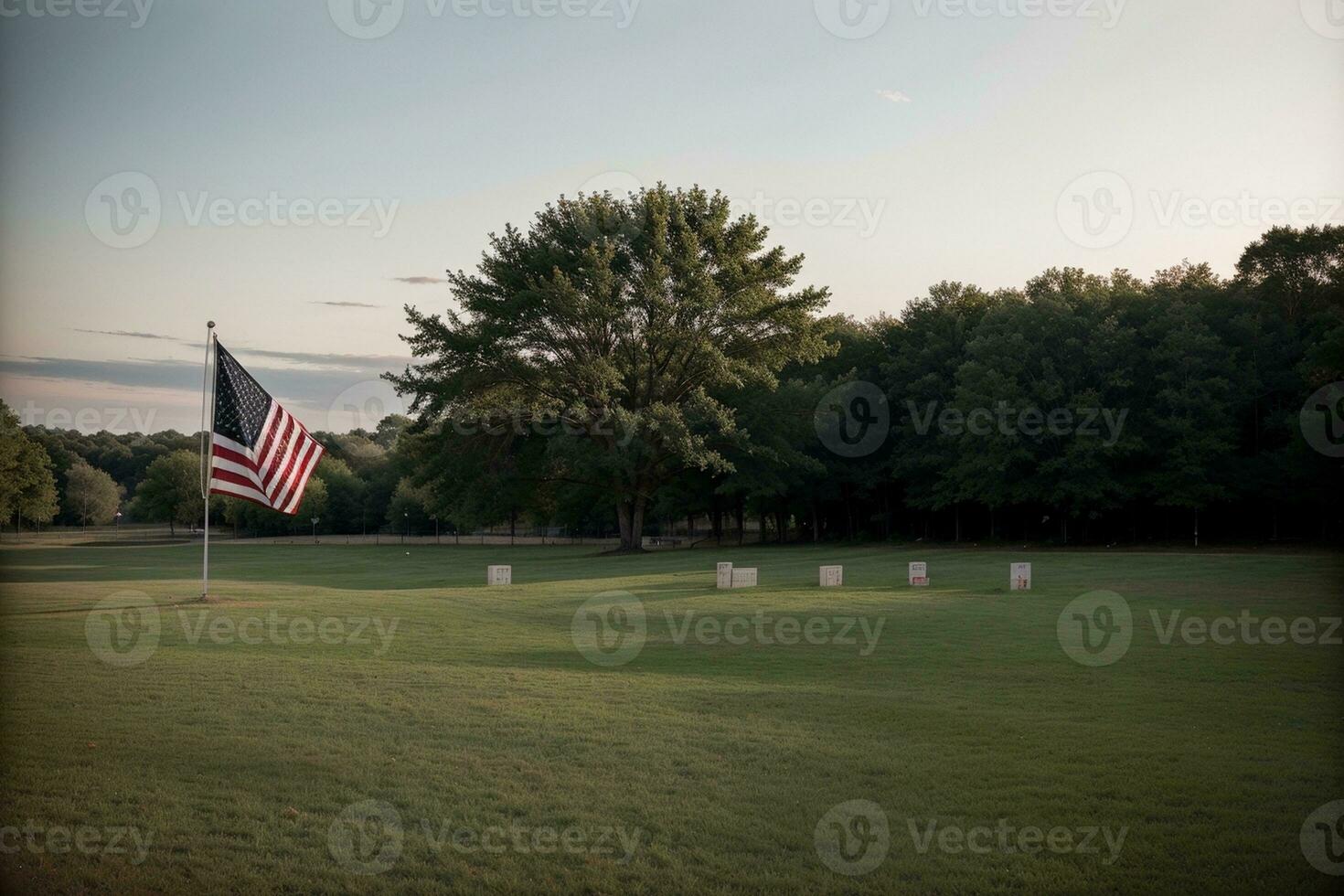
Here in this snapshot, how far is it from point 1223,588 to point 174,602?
28384mm

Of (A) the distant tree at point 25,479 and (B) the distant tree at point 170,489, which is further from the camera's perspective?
(B) the distant tree at point 170,489

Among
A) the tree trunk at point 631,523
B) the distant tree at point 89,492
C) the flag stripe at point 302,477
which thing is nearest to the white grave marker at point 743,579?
the flag stripe at point 302,477

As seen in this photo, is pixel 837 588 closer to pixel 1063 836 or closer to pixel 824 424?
pixel 1063 836

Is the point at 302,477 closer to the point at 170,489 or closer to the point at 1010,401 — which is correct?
the point at 1010,401

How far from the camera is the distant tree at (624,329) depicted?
2060 inches

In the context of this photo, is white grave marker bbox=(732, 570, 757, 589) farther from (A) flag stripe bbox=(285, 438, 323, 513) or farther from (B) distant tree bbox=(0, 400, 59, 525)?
(B) distant tree bbox=(0, 400, 59, 525)

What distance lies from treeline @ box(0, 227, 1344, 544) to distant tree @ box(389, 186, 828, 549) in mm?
1042

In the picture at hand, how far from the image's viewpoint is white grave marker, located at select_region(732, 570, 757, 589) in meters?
31.7

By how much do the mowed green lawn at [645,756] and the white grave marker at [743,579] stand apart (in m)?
9.37

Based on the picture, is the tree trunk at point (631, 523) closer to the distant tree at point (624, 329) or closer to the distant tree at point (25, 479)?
the distant tree at point (624, 329)

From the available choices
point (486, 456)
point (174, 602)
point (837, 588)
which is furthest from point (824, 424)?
point (174, 602)

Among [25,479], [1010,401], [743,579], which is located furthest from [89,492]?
[1010,401]

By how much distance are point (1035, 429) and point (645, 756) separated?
48634mm

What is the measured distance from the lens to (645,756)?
10.4 meters
